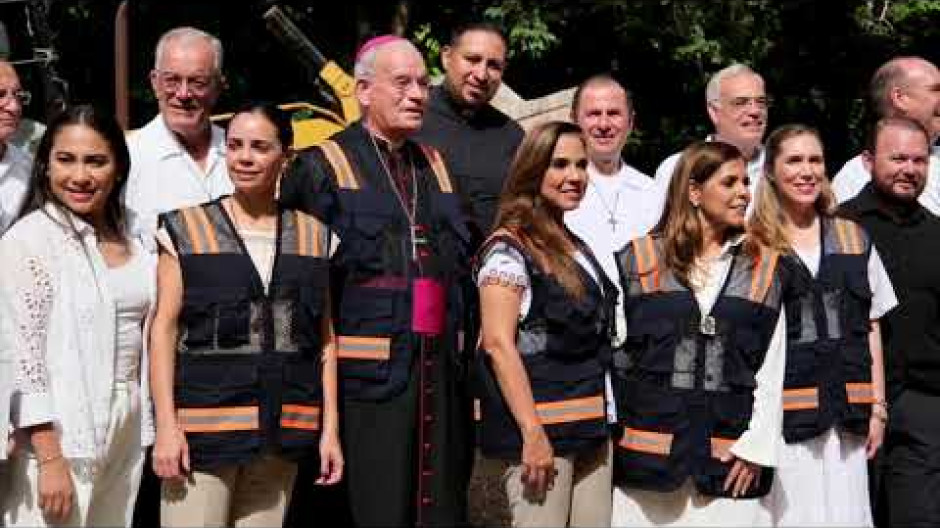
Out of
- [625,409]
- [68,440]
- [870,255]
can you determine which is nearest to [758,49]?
[870,255]

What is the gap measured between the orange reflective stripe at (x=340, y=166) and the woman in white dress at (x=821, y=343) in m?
1.47

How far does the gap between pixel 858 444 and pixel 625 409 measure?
1.04 meters

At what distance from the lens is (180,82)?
541 cm

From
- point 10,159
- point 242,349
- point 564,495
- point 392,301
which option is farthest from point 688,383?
point 10,159

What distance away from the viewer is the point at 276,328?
15.4 ft

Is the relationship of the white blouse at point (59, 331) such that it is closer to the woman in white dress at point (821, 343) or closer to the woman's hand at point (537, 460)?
the woman's hand at point (537, 460)

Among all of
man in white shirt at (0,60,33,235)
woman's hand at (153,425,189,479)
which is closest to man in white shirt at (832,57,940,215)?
woman's hand at (153,425,189,479)

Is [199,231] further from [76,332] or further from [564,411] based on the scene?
[564,411]

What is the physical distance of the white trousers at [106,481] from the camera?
14.4ft

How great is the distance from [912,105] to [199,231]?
3.34 m

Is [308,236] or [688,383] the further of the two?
[688,383]

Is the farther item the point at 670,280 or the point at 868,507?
the point at 868,507

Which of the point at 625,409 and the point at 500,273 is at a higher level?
the point at 500,273

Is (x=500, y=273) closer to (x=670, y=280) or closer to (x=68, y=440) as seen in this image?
(x=670, y=280)
